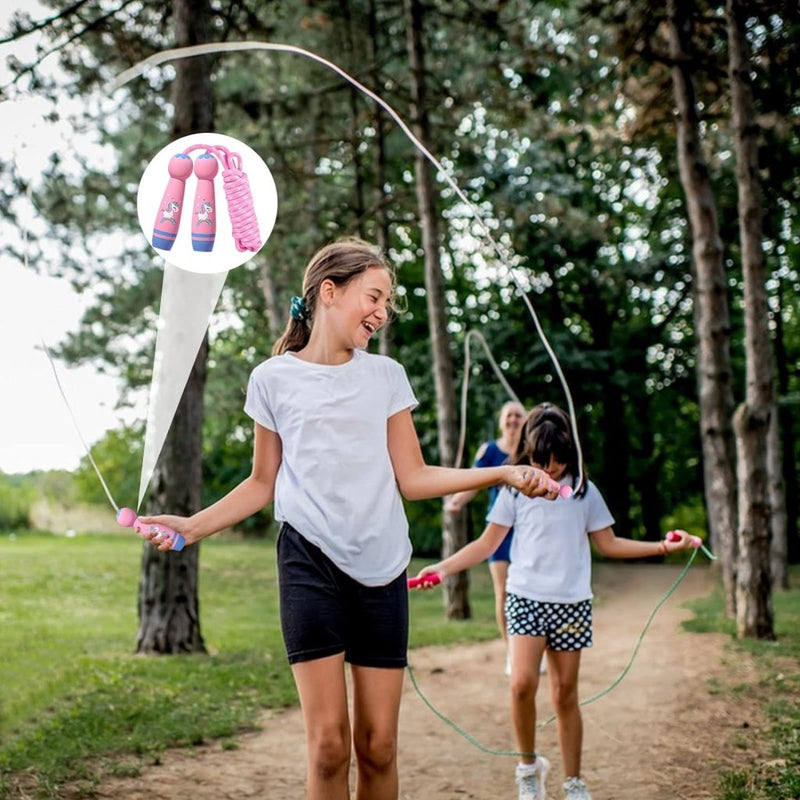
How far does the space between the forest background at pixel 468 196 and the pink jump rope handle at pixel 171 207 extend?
372 centimetres

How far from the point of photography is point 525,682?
4.22m

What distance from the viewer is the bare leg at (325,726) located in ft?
8.95

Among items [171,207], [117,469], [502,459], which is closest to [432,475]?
[171,207]

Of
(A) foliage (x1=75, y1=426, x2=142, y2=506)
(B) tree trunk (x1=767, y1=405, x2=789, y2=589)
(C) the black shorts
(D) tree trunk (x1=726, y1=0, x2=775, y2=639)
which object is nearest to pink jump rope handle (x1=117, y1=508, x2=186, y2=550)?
(C) the black shorts

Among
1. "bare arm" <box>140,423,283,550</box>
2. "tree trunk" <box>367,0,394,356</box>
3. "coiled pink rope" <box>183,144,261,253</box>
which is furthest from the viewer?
"tree trunk" <box>367,0,394,356</box>

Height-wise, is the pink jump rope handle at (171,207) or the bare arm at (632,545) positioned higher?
the pink jump rope handle at (171,207)

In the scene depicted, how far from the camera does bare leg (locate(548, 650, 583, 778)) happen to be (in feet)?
13.8

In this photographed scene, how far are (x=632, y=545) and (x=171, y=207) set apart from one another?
2.35 meters

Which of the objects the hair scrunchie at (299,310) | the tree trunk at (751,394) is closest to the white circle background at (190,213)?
the hair scrunchie at (299,310)

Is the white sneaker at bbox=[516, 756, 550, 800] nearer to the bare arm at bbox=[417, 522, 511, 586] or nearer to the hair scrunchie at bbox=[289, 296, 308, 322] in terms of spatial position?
the bare arm at bbox=[417, 522, 511, 586]

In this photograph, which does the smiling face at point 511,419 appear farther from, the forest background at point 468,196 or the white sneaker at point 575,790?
the white sneaker at point 575,790

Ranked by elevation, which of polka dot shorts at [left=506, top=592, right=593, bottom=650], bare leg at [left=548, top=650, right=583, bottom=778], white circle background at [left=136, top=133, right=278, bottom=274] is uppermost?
white circle background at [left=136, top=133, right=278, bottom=274]

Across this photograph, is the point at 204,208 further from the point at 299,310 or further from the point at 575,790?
the point at 575,790

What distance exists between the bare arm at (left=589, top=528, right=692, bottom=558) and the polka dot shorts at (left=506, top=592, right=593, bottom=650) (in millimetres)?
268
